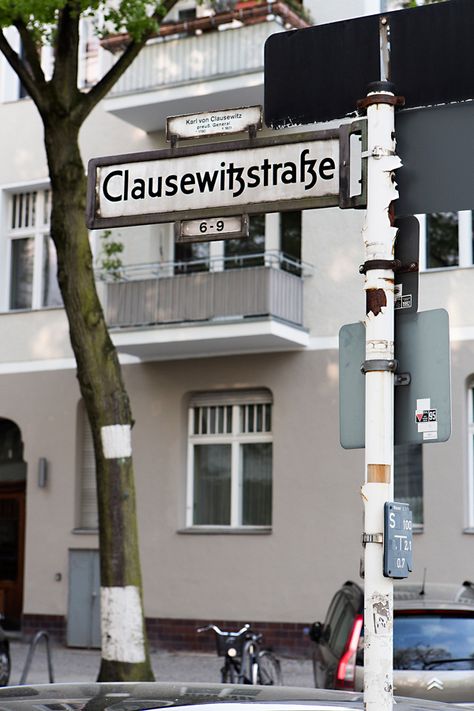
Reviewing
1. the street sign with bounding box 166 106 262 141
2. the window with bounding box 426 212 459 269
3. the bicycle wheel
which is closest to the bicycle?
the bicycle wheel

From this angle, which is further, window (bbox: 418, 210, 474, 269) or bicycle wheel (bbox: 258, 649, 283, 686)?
window (bbox: 418, 210, 474, 269)

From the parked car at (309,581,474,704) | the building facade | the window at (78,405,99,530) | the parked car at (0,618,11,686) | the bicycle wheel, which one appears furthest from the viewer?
the window at (78,405,99,530)

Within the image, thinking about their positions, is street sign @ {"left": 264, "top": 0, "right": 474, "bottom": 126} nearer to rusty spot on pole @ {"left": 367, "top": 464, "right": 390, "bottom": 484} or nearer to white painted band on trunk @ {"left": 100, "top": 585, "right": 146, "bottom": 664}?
rusty spot on pole @ {"left": 367, "top": 464, "right": 390, "bottom": 484}

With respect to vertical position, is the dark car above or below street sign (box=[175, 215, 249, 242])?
below

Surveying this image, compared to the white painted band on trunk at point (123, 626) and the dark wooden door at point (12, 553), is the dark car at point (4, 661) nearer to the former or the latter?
the white painted band on trunk at point (123, 626)

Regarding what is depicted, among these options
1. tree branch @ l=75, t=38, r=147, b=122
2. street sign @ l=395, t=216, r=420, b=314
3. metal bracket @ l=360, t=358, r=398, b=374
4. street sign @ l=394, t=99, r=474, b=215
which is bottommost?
metal bracket @ l=360, t=358, r=398, b=374

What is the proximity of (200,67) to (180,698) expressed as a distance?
15252 mm

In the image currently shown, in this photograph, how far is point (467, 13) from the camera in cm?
431

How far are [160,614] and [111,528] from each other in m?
7.26

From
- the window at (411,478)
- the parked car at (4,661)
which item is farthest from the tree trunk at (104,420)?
the window at (411,478)

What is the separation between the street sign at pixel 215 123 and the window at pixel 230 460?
13.6 m

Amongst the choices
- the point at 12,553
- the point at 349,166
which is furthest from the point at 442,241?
the point at 349,166

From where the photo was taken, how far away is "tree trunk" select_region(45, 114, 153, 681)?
11523 mm

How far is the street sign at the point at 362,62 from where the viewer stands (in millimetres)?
4367
